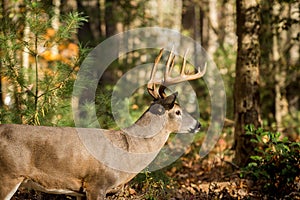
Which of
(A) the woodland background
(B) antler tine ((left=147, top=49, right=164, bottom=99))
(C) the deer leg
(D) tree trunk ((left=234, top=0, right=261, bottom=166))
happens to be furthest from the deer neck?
(D) tree trunk ((left=234, top=0, right=261, bottom=166))

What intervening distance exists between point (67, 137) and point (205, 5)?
48.4 feet

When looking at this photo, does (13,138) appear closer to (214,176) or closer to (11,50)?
(11,50)

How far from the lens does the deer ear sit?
663 cm

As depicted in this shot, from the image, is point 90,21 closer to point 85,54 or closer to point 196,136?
point 196,136

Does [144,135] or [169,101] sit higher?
[169,101]

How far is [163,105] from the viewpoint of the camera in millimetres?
6707

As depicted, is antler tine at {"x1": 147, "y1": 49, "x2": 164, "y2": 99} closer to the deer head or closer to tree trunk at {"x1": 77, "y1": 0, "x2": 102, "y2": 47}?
the deer head

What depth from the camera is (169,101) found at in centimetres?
667

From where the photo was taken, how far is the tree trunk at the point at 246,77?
28.0 ft

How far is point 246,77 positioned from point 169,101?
2.38 m

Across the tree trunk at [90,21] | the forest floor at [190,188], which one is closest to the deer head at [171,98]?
the forest floor at [190,188]

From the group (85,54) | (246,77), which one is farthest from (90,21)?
(85,54)

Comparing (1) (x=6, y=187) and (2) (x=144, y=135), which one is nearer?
(1) (x=6, y=187)

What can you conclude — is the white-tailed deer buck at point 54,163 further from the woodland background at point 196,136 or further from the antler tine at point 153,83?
the woodland background at point 196,136
